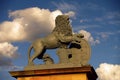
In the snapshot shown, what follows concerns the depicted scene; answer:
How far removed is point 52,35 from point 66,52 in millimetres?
975

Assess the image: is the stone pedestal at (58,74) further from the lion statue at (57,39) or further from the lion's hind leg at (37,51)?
the lion's hind leg at (37,51)

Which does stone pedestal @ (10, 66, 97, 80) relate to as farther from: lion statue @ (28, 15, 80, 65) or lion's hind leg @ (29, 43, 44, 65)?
lion's hind leg @ (29, 43, 44, 65)

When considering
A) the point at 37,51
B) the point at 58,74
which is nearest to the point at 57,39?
the point at 37,51

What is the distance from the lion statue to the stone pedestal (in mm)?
685

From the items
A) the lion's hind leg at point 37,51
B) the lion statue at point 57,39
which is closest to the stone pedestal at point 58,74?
the lion statue at point 57,39

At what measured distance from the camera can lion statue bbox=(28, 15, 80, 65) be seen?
550 inches

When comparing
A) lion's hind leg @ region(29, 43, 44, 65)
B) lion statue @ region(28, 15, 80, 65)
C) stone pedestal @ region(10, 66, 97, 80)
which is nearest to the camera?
stone pedestal @ region(10, 66, 97, 80)

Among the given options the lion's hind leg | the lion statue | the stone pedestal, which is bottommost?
the stone pedestal

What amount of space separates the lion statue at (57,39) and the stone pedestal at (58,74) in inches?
27.0

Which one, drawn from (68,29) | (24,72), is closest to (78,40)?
(68,29)

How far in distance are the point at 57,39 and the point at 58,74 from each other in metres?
1.66

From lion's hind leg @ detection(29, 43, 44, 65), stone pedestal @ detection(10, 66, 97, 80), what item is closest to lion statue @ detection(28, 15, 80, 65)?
lion's hind leg @ detection(29, 43, 44, 65)

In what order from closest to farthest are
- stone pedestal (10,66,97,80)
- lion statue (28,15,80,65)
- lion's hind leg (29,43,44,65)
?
stone pedestal (10,66,97,80)
lion statue (28,15,80,65)
lion's hind leg (29,43,44,65)

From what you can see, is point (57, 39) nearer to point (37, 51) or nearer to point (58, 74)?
point (37, 51)
